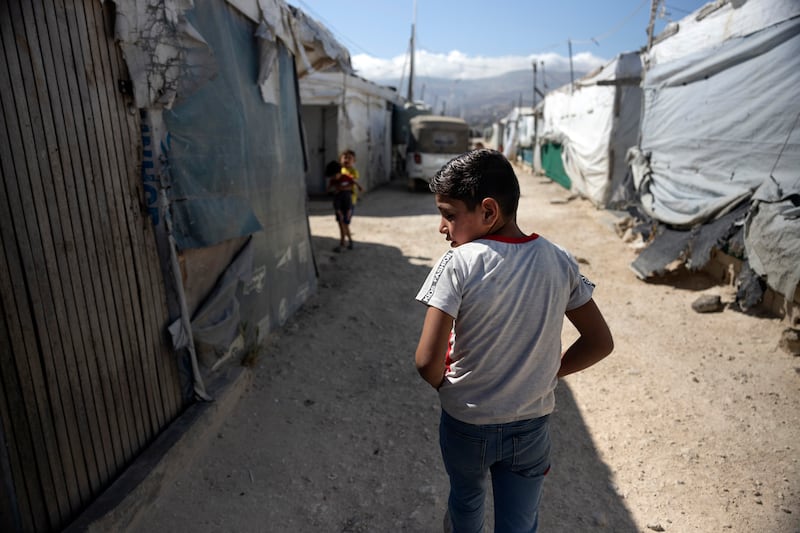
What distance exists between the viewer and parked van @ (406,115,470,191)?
15.9 metres

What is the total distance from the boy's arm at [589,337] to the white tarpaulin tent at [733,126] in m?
4.03

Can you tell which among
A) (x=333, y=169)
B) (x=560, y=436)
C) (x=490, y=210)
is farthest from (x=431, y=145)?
(x=490, y=210)

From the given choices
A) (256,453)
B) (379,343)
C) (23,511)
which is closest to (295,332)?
(379,343)

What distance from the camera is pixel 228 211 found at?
142 inches

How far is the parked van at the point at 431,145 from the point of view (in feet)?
52.2

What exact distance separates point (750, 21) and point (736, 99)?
0.87 metres

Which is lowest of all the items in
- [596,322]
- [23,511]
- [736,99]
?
[23,511]

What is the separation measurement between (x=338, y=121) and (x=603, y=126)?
6.66 m

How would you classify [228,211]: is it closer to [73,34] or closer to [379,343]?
[73,34]

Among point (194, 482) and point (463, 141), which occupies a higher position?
point (463, 141)

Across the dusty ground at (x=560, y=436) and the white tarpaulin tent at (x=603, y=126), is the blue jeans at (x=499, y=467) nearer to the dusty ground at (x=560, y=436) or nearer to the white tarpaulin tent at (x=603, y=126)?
the dusty ground at (x=560, y=436)

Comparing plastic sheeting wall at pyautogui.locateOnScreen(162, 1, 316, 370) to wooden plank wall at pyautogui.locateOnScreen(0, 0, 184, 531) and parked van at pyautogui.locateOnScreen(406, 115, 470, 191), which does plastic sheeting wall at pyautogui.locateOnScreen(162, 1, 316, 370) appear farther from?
parked van at pyautogui.locateOnScreen(406, 115, 470, 191)

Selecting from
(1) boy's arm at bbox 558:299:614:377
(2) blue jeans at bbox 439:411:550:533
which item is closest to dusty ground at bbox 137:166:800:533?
(2) blue jeans at bbox 439:411:550:533

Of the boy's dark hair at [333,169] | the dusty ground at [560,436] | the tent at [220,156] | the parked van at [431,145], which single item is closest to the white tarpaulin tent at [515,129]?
the parked van at [431,145]
